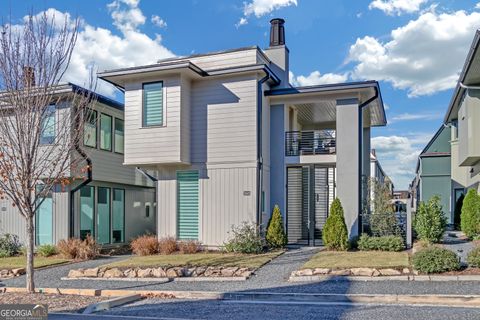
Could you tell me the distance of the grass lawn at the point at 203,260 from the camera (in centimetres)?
1199

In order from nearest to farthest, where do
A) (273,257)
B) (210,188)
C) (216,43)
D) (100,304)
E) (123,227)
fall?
(100,304)
(273,257)
(210,188)
(216,43)
(123,227)

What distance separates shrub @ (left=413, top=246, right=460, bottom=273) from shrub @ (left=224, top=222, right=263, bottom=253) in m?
5.28

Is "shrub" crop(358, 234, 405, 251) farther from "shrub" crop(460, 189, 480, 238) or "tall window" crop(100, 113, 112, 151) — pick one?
"tall window" crop(100, 113, 112, 151)

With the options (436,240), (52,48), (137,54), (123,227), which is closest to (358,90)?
→ (436,240)

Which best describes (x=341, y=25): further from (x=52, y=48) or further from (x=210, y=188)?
(x=52, y=48)

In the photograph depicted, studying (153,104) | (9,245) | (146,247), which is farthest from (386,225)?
(9,245)

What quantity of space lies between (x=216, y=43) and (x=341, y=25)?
16.7 ft

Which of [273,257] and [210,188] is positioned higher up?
[210,188]

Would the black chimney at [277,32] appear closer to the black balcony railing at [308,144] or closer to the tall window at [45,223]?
the black balcony railing at [308,144]

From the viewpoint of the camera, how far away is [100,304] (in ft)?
27.6

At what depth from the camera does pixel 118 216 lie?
1898 centimetres

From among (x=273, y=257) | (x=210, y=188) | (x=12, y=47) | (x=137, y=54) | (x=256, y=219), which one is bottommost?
(x=273, y=257)

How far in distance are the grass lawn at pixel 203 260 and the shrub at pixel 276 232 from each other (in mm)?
632

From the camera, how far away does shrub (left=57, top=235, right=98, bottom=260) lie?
1464 cm
